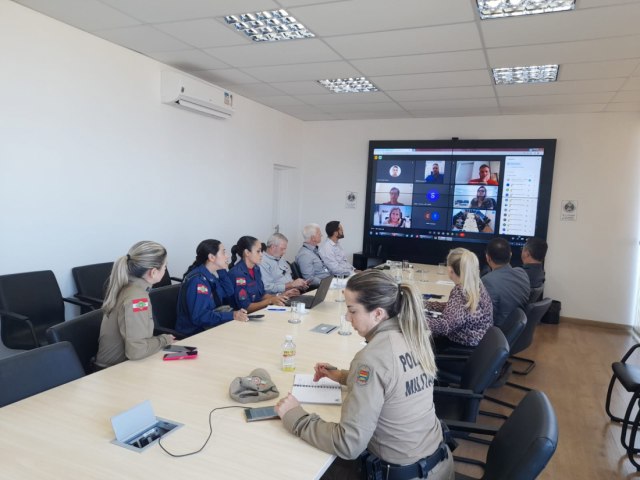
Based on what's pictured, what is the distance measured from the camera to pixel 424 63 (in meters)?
4.10

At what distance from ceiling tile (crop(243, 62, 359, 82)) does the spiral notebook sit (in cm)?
331

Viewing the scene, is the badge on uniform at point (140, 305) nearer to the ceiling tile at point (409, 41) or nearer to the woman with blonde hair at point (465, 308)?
the woman with blonde hair at point (465, 308)

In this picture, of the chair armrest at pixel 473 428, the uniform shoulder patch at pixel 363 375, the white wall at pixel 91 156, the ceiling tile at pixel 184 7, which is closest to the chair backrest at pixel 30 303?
the white wall at pixel 91 156

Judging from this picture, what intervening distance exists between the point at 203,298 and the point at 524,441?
2.15 meters

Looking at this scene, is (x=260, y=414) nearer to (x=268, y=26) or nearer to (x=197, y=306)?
(x=197, y=306)

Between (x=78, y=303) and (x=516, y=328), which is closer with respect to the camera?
(x=516, y=328)

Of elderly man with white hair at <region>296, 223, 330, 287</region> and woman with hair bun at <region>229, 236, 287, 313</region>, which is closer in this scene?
woman with hair bun at <region>229, 236, 287, 313</region>

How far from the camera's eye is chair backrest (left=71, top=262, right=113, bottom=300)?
377 cm

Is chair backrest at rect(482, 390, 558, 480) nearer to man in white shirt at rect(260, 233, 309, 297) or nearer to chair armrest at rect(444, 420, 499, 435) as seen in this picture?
chair armrest at rect(444, 420, 499, 435)

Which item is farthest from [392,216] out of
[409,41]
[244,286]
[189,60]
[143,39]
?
[143,39]

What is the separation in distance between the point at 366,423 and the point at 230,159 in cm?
488

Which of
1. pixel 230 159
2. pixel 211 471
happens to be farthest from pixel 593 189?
pixel 211 471

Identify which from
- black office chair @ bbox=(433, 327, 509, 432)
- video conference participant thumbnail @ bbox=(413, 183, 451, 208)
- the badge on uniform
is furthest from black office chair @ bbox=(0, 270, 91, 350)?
video conference participant thumbnail @ bbox=(413, 183, 451, 208)

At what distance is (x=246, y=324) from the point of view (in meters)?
2.84
